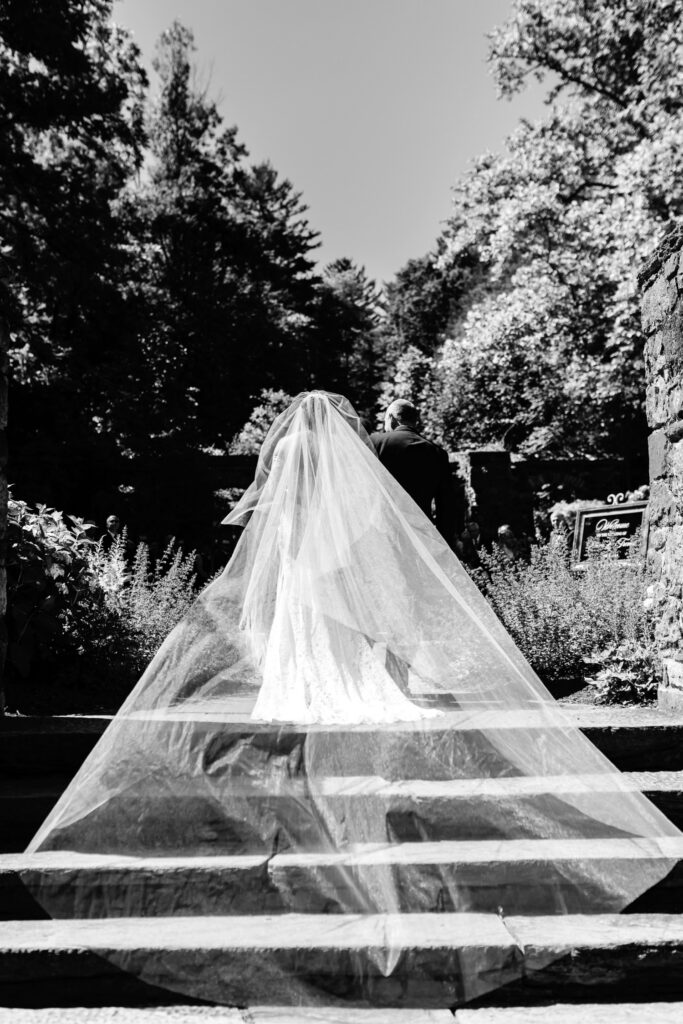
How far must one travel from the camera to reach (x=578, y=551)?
9.77 meters

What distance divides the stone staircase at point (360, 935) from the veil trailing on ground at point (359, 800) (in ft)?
0.04

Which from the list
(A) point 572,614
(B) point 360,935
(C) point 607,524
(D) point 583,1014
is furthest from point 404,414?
(C) point 607,524

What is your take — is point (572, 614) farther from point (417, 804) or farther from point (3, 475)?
point (3, 475)

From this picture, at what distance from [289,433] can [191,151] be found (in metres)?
26.2

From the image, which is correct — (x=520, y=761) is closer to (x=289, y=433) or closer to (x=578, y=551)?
(x=289, y=433)

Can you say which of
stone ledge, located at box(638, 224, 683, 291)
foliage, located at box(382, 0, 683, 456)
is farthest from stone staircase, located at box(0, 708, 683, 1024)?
foliage, located at box(382, 0, 683, 456)

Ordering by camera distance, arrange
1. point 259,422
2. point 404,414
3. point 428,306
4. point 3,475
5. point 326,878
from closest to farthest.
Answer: point 326,878 → point 3,475 → point 404,414 → point 259,422 → point 428,306

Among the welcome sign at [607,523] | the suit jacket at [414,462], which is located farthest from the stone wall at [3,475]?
the welcome sign at [607,523]

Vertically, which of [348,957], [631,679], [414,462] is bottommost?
[348,957]

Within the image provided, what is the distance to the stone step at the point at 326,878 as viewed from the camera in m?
2.93

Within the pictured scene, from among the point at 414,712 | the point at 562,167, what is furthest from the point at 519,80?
the point at 414,712

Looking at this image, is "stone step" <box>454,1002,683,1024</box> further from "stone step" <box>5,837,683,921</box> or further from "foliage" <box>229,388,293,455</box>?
"foliage" <box>229,388,293,455</box>

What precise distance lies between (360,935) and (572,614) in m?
3.78

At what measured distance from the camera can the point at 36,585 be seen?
17.3ft
